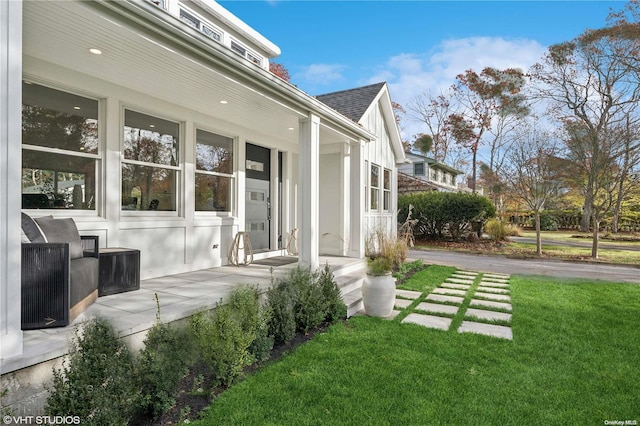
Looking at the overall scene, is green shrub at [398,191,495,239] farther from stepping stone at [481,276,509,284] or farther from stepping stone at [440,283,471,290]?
stepping stone at [440,283,471,290]

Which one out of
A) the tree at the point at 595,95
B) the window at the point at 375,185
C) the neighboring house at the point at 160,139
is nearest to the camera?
the neighboring house at the point at 160,139

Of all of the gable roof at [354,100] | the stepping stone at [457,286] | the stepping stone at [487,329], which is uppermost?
the gable roof at [354,100]

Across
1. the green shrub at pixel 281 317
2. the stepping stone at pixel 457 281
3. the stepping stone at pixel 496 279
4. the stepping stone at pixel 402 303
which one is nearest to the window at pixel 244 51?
the green shrub at pixel 281 317

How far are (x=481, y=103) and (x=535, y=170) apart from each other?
11.3 metres

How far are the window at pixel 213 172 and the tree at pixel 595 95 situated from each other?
33.5 feet

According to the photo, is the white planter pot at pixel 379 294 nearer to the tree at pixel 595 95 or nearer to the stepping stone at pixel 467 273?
the stepping stone at pixel 467 273

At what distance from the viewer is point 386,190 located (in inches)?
384

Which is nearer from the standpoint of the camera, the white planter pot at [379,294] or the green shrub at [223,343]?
the green shrub at [223,343]

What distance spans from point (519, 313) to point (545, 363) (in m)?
1.57

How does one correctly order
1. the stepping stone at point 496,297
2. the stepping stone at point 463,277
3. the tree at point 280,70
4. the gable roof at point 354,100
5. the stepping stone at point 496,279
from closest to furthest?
the stepping stone at point 496,297, the stepping stone at point 496,279, the stepping stone at point 463,277, the gable roof at point 354,100, the tree at point 280,70

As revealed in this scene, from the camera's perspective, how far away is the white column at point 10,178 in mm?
1998

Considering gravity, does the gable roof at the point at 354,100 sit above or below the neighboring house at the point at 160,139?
above

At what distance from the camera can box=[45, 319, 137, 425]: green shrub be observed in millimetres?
1822

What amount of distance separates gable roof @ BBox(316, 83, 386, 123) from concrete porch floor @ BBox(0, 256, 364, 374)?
4.26m
